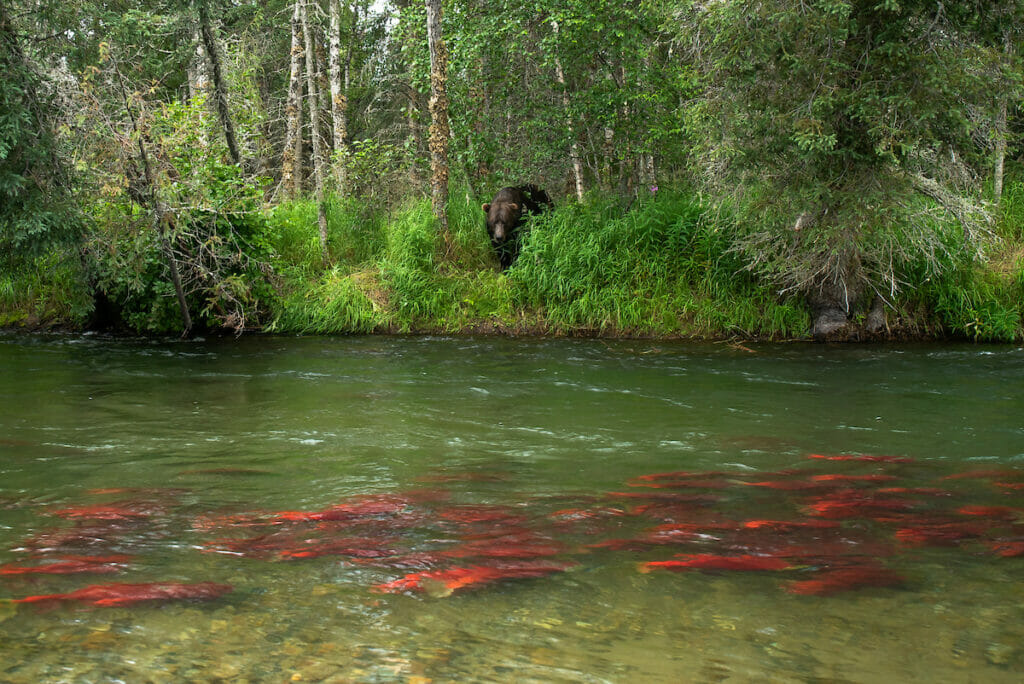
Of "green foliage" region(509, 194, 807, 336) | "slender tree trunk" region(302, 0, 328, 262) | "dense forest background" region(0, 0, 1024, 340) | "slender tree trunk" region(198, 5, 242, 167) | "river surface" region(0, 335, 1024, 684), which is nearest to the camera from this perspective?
"river surface" region(0, 335, 1024, 684)

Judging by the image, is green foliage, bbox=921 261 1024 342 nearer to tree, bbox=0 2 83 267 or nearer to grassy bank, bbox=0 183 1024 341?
grassy bank, bbox=0 183 1024 341

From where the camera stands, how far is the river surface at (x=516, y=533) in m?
3.27

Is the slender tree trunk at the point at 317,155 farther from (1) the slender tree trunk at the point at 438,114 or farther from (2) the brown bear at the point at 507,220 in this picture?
(2) the brown bear at the point at 507,220

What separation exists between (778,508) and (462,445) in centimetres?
268

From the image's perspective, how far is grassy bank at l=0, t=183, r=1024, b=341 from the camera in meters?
12.5

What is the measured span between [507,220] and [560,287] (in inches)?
66.7

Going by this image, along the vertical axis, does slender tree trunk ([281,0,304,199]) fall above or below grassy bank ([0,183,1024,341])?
above

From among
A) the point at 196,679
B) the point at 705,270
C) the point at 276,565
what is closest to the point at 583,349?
the point at 705,270

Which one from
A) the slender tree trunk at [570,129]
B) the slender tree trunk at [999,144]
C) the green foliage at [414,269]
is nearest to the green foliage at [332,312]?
the green foliage at [414,269]

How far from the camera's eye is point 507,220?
47.3ft

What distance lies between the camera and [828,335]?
40.6 feet

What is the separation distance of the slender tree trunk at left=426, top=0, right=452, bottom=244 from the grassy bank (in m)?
0.34

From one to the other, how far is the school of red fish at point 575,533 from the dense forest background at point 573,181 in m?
5.44

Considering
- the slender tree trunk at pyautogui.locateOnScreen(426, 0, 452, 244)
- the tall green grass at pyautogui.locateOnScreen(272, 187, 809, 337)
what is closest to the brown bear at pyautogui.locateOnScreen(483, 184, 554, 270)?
the tall green grass at pyautogui.locateOnScreen(272, 187, 809, 337)
